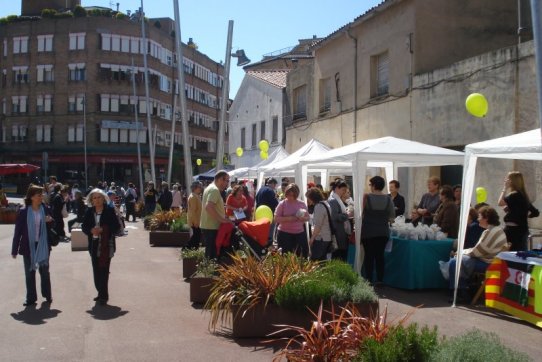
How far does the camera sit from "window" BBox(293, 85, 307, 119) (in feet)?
90.0

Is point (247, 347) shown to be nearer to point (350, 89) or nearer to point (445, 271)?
point (445, 271)

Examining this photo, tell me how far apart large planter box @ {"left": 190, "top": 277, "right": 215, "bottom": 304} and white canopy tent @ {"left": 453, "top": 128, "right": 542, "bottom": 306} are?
3414 mm

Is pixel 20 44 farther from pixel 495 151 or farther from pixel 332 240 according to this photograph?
pixel 495 151

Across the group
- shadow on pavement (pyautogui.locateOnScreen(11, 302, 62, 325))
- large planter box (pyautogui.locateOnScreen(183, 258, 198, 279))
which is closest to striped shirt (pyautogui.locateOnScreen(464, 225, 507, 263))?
large planter box (pyautogui.locateOnScreen(183, 258, 198, 279))

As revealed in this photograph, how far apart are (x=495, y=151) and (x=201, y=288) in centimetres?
440

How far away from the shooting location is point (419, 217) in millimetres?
11883

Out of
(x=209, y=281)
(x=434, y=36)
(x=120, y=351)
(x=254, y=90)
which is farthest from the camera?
(x=254, y=90)

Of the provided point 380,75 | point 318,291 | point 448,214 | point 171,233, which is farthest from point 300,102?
point 318,291

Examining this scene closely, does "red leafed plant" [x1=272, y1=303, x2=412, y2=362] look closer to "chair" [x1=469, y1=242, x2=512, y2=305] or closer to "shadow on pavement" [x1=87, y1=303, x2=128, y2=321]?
"shadow on pavement" [x1=87, y1=303, x2=128, y2=321]

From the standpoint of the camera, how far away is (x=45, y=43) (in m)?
56.6

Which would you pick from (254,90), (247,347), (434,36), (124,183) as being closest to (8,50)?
(124,183)

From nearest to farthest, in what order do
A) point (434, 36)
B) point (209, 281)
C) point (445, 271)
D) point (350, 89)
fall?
point (209, 281) < point (445, 271) < point (434, 36) < point (350, 89)

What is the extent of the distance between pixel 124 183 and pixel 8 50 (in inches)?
675

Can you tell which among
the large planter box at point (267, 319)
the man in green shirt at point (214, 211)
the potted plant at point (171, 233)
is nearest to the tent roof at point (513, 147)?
the large planter box at point (267, 319)
